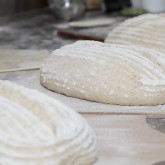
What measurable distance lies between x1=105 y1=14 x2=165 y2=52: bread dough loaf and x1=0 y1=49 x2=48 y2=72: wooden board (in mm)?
304

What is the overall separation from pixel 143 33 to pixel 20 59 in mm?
491

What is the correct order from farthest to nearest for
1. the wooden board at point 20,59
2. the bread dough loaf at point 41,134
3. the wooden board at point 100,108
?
the wooden board at point 20,59, the wooden board at point 100,108, the bread dough loaf at point 41,134

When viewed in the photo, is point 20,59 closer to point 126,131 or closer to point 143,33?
point 143,33

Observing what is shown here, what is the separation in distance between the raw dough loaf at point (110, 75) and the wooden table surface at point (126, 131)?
24 millimetres

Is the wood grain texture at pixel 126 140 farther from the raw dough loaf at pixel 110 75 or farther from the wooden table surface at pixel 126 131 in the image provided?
the raw dough loaf at pixel 110 75

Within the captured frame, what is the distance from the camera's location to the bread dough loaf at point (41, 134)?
2.98ft

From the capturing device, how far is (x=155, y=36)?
5.79 ft

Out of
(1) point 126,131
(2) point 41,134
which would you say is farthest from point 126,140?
(2) point 41,134

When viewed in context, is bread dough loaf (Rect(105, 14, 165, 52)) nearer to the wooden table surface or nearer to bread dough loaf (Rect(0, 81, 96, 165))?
the wooden table surface

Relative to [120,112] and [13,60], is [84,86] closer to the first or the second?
[120,112]

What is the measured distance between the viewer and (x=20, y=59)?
1856 millimetres

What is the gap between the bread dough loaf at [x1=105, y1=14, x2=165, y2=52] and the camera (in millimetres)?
1755

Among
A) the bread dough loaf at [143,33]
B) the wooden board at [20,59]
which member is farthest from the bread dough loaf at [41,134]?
the bread dough loaf at [143,33]

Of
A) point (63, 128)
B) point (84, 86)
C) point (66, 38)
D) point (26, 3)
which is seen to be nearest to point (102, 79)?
point (84, 86)
